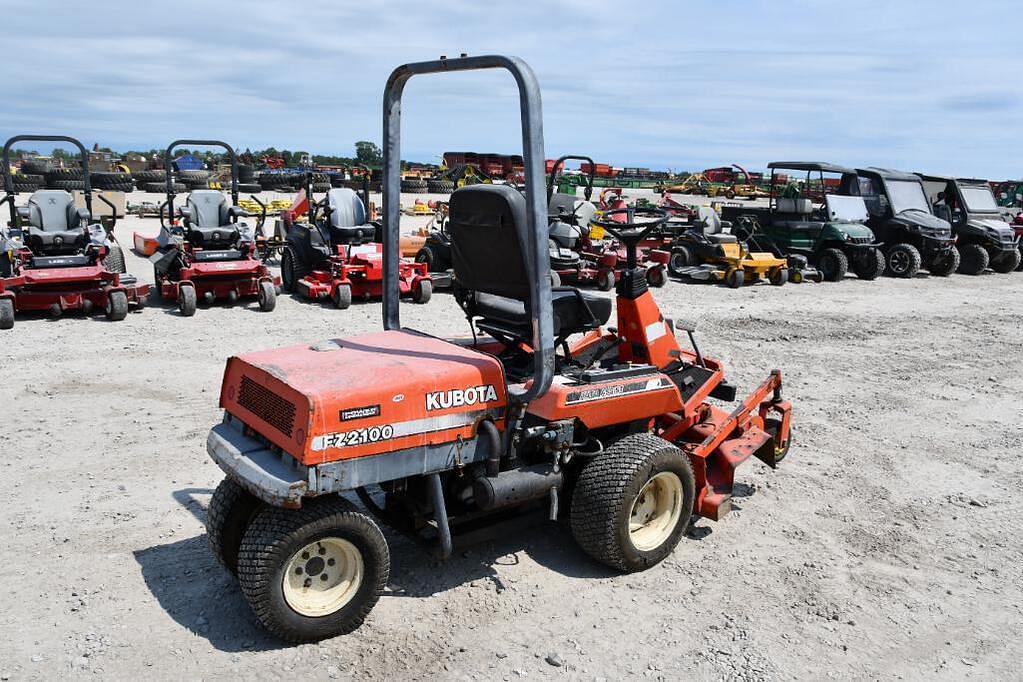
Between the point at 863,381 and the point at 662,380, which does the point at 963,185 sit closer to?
the point at 863,381

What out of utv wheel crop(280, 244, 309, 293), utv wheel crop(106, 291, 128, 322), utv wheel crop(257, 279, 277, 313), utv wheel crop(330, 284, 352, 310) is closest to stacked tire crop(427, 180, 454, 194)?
utv wheel crop(280, 244, 309, 293)

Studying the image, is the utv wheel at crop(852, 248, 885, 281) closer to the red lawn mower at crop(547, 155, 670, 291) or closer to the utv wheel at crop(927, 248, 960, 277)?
the utv wheel at crop(927, 248, 960, 277)

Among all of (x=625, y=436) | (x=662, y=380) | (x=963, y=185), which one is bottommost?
(x=625, y=436)

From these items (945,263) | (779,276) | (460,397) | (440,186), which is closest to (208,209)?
(460,397)

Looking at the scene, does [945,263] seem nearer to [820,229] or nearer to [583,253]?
[820,229]

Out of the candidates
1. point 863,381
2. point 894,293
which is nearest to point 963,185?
point 894,293

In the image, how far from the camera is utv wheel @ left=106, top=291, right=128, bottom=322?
911cm

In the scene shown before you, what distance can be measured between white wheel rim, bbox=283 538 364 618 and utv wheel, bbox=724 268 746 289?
435 inches

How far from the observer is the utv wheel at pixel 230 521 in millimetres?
3670

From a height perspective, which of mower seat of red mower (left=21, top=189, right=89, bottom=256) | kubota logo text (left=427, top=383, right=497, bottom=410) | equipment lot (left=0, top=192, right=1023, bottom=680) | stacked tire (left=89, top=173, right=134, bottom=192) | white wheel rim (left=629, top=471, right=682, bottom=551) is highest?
stacked tire (left=89, top=173, right=134, bottom=192)

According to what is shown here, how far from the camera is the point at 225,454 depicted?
137 inches

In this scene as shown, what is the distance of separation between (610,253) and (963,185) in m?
9.59

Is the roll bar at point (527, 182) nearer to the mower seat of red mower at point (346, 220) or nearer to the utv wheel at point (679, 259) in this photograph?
the mower seat of red mower at point (346, 220)

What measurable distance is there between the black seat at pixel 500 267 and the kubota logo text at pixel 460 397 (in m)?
0.40
